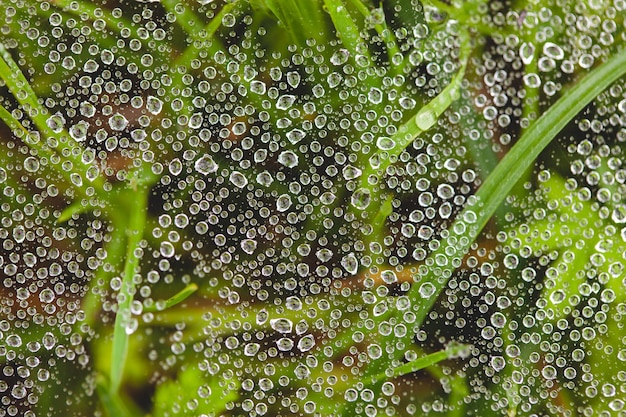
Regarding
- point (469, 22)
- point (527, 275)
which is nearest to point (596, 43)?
point (469, 22)

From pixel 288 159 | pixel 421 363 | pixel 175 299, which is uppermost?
pixel 288 159

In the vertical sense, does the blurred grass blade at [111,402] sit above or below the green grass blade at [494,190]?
below

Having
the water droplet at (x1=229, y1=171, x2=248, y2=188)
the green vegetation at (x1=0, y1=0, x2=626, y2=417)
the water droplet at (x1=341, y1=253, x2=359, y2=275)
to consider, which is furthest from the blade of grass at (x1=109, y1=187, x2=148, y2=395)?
the water droplet at (x1=341, y1=253, x2=359, y2=275)

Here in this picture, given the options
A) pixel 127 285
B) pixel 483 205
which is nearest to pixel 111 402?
pixel 127 285

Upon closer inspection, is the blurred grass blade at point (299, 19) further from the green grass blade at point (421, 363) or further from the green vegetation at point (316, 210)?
the green grass blade at point (421, 363)

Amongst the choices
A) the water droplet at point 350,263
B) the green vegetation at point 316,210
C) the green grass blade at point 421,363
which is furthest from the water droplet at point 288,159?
the green grass blade at point 421,363

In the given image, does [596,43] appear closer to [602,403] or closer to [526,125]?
[526,125]

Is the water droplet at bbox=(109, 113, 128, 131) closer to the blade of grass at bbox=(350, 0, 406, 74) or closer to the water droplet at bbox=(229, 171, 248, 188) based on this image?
the water droplet at bbox=(229, 171, 248, 188)

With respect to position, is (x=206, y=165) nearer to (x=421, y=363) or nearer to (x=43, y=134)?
(x=43, y=134)

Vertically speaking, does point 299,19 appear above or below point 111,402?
above
